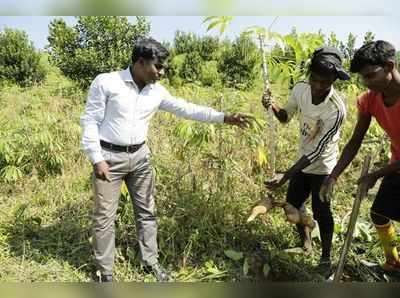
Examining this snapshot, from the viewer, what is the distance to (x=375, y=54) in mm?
1748

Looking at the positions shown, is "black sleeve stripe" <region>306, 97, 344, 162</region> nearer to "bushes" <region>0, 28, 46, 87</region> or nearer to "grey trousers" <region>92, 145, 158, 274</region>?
"grey trousers" <region>92, 145, 158, 274</region>

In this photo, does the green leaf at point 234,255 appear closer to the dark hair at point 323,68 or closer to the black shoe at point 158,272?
the black shoe at point 158,272

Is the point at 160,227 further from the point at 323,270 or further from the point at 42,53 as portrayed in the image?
the point at 42,53

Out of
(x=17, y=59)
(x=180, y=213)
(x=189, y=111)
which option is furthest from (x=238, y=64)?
(x=189, y=111)

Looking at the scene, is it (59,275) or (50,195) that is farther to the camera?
(50,195)

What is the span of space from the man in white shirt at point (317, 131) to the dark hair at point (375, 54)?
0.20 m

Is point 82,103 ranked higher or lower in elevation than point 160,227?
higher

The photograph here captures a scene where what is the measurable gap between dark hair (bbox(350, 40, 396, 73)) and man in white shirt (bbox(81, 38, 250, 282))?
2.72 ft

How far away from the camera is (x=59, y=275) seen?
249 centimetres

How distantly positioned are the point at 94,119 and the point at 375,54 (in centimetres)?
136

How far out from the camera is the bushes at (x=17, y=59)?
929 cm

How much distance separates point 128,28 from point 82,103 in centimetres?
228

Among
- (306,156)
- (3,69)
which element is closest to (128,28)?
(3,69)

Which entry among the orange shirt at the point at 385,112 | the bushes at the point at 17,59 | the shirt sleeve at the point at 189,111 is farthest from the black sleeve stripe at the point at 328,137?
the bushes at the point at 17,59
